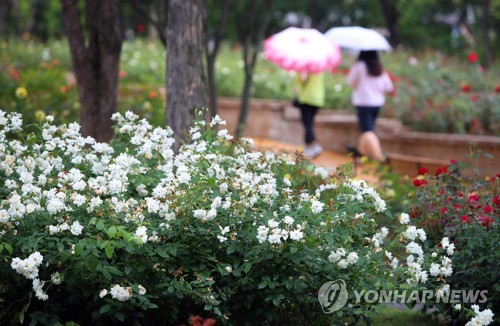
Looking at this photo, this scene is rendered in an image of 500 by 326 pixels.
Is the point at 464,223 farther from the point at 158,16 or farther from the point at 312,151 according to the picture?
the point at 158,16

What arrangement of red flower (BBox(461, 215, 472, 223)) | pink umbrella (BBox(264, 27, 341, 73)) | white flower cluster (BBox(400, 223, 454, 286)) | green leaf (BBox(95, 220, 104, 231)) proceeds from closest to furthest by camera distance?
green leaf (BBox(95, 220, 104, 231))
white flower cluster (BBox(400, 223, 454, 286))
red flower (BBox(461, 215, 472, 223))
pink umbrella (BBox(264, 27, 341, 73))

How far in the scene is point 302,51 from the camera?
1090cm

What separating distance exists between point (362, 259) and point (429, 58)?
56.8ft

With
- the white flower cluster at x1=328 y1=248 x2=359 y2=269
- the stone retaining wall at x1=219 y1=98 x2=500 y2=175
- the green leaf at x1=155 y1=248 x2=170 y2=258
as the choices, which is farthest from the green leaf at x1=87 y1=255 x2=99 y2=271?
the stone retaining wall at x1=219 y1=98 x2=500 y2=175

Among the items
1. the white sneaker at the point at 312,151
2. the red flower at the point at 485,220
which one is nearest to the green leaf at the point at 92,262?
the red flower at the point at 485,220

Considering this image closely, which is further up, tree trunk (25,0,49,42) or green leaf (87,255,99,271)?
green leaf (87,255,99,271)

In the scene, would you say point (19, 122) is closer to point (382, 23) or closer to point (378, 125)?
point (378, 125)

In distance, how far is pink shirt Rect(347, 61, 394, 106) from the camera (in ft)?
35.9

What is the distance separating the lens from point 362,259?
4539 millimetres

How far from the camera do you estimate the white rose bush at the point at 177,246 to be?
410 centimetres

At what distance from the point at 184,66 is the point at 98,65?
175 cm

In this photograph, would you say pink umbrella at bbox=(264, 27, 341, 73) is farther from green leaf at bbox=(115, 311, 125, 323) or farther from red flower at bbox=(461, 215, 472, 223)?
green leaf at bbox=(115, 311, 125, 323)

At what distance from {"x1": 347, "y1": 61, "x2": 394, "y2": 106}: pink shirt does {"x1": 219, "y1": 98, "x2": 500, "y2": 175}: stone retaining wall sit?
1435 millimetres

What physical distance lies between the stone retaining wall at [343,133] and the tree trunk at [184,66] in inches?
205
